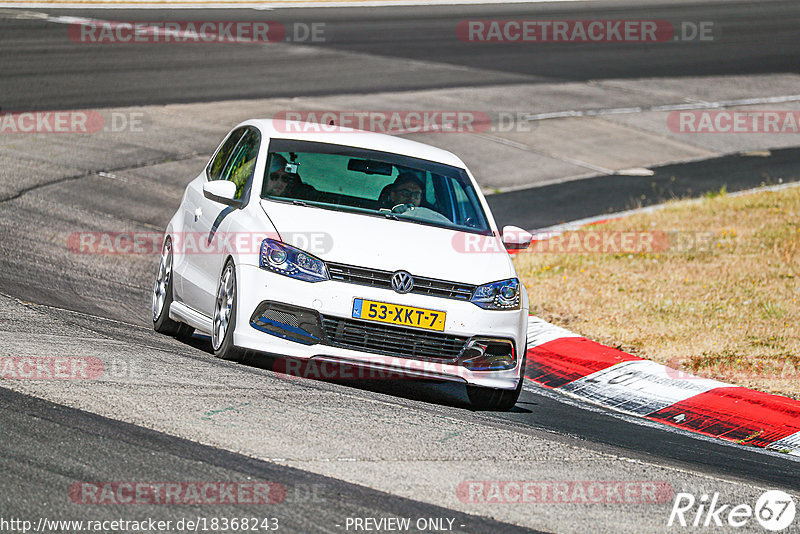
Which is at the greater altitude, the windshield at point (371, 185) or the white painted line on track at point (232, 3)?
the white painted line on track at point (232, 3)

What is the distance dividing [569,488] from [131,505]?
7.32 feet

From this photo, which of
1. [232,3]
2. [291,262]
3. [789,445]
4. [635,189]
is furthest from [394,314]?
[232,3]

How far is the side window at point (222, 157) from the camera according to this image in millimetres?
9352

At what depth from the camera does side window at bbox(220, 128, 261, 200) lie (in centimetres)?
860

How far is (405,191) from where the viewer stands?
870 centimetres

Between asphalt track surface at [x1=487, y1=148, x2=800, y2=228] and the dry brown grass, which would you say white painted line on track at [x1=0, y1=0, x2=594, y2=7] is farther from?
the dry brown grass

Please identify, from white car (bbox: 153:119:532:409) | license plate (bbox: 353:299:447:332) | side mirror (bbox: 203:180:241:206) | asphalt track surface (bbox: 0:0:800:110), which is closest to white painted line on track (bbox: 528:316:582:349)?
white car (bbox: 153:119:532:409)

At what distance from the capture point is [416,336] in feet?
24.7

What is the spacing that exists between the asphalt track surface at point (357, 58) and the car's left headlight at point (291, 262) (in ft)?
40.1

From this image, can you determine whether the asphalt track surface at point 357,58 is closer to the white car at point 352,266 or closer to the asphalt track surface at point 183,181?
the asphalt track surface at point 183,181

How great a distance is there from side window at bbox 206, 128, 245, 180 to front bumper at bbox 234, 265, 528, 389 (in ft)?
6.46

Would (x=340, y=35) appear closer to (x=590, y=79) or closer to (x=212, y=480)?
(x=590, y=79)

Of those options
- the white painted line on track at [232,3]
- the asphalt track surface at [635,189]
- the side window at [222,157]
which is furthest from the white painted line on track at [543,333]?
the white painted line on track at [232,3]

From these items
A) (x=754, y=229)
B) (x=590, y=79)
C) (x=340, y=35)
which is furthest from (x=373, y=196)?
(x=340, y=35)
